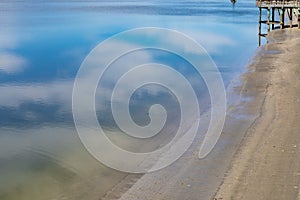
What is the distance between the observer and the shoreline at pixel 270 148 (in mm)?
9977

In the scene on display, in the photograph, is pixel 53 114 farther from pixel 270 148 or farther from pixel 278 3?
pixel 278 3

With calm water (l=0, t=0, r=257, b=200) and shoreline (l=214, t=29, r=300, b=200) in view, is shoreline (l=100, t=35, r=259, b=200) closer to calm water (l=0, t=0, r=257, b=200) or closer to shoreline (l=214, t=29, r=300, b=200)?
shoreline (l=214, t=29, r=300, b=200)

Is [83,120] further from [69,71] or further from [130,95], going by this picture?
[69,71]

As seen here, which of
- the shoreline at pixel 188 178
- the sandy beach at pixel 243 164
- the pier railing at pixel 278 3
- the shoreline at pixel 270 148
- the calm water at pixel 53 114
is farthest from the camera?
the pier railing at pixel 278 3

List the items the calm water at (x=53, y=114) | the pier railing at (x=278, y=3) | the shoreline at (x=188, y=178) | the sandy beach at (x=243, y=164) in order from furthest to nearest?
1. the pier railing at (x=278, y=3)
2. the calm water at (x=53, y=114)
3. the shoreline at (x=188, y=178)
4. the sandy beach at (x=243, y=164)

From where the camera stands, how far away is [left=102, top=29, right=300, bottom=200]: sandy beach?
33.2 feet

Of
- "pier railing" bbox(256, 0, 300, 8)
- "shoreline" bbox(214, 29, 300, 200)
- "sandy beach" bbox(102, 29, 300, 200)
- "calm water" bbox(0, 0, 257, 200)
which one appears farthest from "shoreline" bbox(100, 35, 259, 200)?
"pier railing" bbox(256, 0, 300, 8)

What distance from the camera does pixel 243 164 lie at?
11.5m

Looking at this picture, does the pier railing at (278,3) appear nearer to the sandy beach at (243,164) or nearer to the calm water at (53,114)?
the calm water at (53,114)

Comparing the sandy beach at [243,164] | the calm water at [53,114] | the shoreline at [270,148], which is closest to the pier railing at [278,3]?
the calm water at [53,114]

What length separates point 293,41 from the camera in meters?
36.5

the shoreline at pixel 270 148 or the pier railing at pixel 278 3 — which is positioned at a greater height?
the pier railing at pixel 278 3

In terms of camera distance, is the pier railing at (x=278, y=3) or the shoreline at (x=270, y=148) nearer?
the shoreline at (x=270, y=148)

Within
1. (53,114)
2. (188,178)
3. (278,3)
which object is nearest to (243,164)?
(188,178)
